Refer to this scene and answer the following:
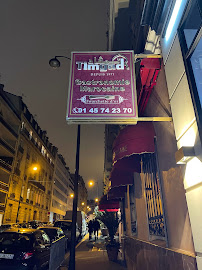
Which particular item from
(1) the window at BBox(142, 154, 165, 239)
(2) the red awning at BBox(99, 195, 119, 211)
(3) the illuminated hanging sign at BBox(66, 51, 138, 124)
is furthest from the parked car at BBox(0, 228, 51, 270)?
(2) the red awning at BBox(99, 195, 119, 211)

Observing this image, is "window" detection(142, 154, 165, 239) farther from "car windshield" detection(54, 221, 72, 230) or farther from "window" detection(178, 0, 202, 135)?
"car windshield" detection(54, 221, 72, 230)

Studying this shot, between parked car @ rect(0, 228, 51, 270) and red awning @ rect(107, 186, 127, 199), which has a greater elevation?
red awning @ rect(107, 186, 127, 199)

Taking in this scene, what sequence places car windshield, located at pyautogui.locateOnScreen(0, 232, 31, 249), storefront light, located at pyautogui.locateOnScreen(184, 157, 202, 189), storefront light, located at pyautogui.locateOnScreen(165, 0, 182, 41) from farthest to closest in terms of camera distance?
car windshield, located at pyautogui.locateOnScreen(0, 232, 31, 249) < storefront light, located at pyautogui.locateOnScreen(165, 0, 182, 41) < storefront light, located at pyautogui.locateOnScreen(184, 157, 202, 189)

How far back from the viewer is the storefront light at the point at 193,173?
3162 mm

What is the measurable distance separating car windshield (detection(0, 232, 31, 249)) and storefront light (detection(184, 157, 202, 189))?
6.01 meters

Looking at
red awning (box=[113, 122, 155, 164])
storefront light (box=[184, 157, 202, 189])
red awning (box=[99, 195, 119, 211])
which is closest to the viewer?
storefront light (box=[184, 157, 202, 189])

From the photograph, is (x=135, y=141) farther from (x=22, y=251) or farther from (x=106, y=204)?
(x=106, y=204)

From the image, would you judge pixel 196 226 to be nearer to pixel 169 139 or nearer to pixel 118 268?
pixel 169 139

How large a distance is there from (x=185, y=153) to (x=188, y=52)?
1.88m

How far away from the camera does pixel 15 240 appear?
7.09 m

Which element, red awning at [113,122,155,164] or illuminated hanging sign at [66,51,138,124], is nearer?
illuminated hanging sign at [66,51,138,124]

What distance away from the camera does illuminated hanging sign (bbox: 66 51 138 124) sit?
15.0 feet

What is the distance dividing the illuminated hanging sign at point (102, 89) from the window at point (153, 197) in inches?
115

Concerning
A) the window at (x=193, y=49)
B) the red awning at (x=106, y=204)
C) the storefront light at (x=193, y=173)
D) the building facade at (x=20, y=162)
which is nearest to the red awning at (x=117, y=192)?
the red awning at (x=106, y=204)
